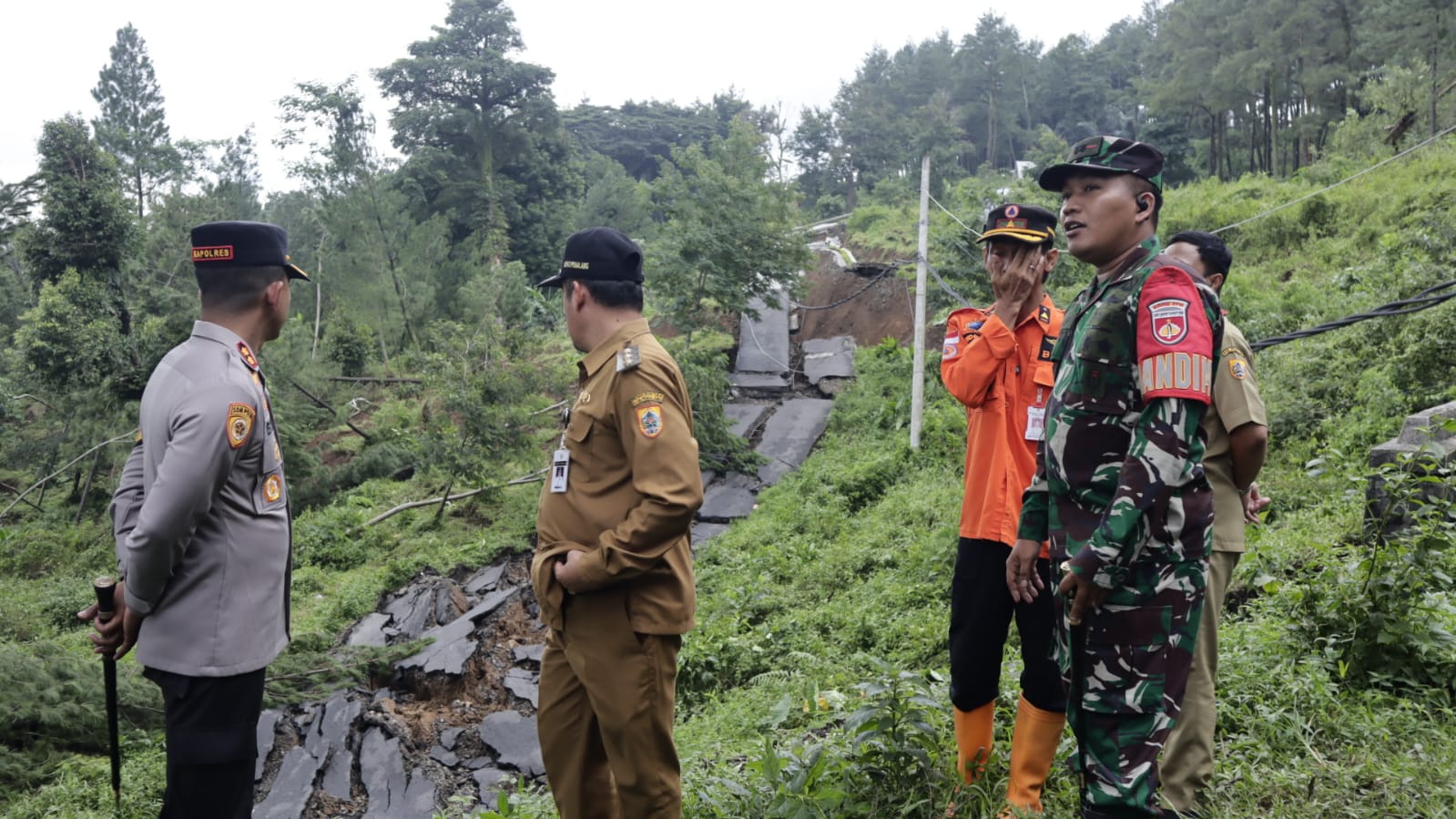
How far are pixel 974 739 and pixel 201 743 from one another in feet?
7.33

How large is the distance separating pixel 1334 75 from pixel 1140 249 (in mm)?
26460

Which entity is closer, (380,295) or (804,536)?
(804,536)

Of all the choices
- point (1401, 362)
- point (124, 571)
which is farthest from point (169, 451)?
point (1401, 362)

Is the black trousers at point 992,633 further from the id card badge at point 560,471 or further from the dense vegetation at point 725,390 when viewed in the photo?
the id card badge at point 560,471

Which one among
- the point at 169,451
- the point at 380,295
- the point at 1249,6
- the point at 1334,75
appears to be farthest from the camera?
the point at 1249,6

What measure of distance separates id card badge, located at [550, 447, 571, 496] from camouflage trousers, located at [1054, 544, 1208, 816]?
143 cm

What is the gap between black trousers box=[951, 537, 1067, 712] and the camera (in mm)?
2604

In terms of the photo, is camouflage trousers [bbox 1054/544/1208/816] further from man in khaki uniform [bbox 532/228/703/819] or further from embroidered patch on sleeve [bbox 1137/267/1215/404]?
man in khaki uniform [bbox 532/228/703/819]

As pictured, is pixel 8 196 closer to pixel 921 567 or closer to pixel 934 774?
pixel 921 567

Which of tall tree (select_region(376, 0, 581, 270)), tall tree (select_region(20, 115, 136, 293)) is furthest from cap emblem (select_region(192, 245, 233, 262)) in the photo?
tall tree (select_region(376, 0, 581, 270))

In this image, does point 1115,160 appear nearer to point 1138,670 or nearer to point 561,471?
point 1138,670

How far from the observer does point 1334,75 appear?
73.9 ft

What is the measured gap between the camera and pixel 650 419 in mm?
2381

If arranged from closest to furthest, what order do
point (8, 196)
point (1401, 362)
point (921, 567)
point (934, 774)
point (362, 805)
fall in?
point (934, 774) < point (362, 805) < point (921, 567) < point (1401, 362) < point (8, 196)
